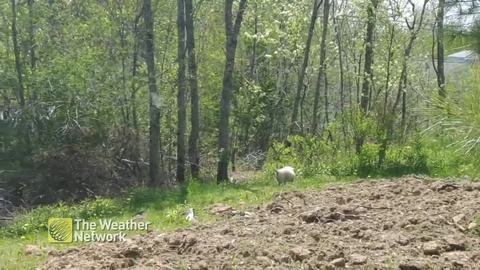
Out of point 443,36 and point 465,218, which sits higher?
point 443,36

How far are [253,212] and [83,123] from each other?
7191mm

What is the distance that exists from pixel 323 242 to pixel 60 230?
3.62 m

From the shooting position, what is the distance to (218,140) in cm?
1385

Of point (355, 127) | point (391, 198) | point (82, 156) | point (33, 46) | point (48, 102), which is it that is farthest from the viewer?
point (33, 46)

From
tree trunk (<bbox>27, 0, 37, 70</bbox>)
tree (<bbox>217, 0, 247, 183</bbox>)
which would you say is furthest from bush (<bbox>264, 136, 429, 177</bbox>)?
tree trunk (<bbox>27, 0, 37, 70</bbox>)

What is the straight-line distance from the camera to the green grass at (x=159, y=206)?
25.3 ft

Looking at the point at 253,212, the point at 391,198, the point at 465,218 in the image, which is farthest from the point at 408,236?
the point at 253,212

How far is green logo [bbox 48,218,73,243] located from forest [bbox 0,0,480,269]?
21 centimetres

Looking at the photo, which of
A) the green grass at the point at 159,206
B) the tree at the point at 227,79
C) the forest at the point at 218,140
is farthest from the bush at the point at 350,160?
the tree at the point at 227,79

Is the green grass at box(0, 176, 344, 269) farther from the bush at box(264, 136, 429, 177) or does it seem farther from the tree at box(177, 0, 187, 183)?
the tree at box(177, 0, 187, 183)

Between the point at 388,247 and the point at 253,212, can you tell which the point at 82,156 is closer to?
the point at 253,212

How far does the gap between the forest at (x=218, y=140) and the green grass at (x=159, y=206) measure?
0.05 m

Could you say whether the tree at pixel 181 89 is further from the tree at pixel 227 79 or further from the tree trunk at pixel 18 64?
the tree trunk at pixel 18 64

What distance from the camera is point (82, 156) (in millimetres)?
12695
